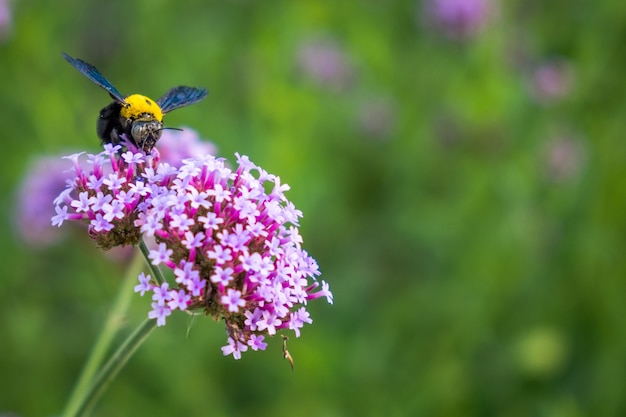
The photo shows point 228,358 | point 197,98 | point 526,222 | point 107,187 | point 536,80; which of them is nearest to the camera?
point 107,187

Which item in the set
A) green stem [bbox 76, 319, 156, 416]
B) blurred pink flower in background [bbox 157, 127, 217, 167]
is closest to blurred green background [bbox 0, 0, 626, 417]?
blurred pink flower in background [bbox 157, 127, 217, 167]

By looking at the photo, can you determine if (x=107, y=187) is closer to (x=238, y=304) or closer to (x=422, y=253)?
(x=238, y=304)

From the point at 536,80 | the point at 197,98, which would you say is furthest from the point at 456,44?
the point at 197,98

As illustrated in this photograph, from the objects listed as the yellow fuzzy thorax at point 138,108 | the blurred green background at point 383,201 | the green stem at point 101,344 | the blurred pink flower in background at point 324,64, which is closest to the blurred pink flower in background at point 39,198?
the blurred green background at point 383,201

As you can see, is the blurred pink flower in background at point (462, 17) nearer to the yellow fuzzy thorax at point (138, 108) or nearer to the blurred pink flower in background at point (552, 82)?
the blurred pink flower in background at point (552, 82)

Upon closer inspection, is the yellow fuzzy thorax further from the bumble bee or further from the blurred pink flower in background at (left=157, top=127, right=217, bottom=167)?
the blurred pink flower in background at (left=157, top=127, right=217, bottom=167)
